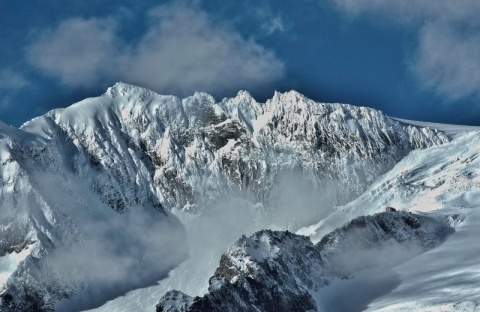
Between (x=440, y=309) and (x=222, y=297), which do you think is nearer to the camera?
(x=222, y=297)

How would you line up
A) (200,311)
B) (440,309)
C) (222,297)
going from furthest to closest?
(440,309) < (222,297) < (200,311)

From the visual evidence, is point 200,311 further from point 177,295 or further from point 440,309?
point 440,309

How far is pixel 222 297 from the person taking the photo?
18688cm

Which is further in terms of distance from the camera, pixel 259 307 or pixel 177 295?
pixel 259 307

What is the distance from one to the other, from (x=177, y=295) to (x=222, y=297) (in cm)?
1382

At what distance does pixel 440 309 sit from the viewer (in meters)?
200

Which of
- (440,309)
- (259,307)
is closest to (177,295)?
(259,307)

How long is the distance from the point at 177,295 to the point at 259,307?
28.3 meters

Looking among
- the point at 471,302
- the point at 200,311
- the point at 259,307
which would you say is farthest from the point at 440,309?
the point at 200,311

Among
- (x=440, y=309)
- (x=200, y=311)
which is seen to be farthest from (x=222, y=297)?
(x=440, y=309)

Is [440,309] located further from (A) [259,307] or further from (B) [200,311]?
(B) [200,311]

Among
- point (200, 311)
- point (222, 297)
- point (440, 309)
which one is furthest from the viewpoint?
point (440, 309)

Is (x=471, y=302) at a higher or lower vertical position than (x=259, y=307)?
lower

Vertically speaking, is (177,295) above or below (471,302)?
above
